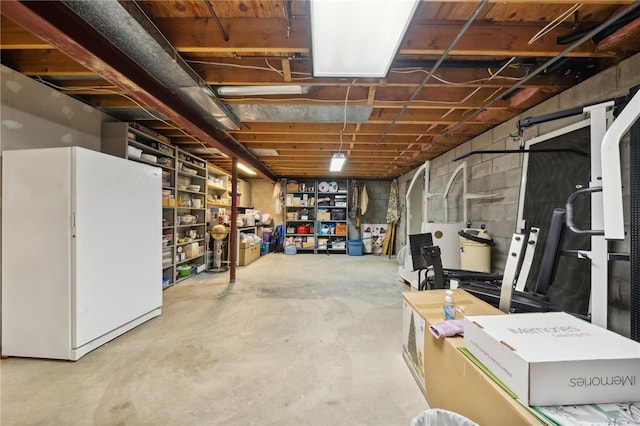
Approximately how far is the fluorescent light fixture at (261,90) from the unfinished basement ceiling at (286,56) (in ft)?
0.21

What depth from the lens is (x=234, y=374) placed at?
1.75 metres

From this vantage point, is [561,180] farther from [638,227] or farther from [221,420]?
[221,420]

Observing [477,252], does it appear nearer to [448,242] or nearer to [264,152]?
[448,242]

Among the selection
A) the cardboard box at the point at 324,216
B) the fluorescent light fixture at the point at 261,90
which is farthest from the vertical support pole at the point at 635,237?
the cardboard box at the point at 324,216

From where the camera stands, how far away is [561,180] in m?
2.10

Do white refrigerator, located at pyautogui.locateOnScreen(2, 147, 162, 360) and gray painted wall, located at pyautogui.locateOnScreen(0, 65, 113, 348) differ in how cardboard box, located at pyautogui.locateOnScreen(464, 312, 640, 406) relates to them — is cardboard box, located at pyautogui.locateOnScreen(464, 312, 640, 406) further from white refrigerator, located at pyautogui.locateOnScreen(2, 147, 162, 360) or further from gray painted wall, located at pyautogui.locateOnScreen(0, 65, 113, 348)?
gray painted wall, located at pyautogui.locateOnScreen(0, 65, 113, 348)

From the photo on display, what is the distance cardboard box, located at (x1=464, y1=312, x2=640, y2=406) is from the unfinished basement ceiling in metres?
1.48

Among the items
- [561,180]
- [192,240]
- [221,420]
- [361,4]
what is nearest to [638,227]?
[561,180]

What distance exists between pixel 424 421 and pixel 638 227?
1686 millimetres

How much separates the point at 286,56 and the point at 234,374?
2.38 metres

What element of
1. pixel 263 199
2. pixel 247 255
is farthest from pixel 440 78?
pixel 263 199

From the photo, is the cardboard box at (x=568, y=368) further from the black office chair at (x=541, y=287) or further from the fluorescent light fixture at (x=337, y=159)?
the fluorescent light fixture at (x=337, y=159)

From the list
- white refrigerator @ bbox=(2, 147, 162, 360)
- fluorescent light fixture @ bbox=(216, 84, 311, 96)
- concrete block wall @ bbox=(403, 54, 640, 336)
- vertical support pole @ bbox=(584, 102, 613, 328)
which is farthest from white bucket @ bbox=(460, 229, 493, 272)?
white refrigerator @ bbox=(2, 147, 162, 360)

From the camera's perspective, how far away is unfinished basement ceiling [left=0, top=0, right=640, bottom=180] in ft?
4.60
